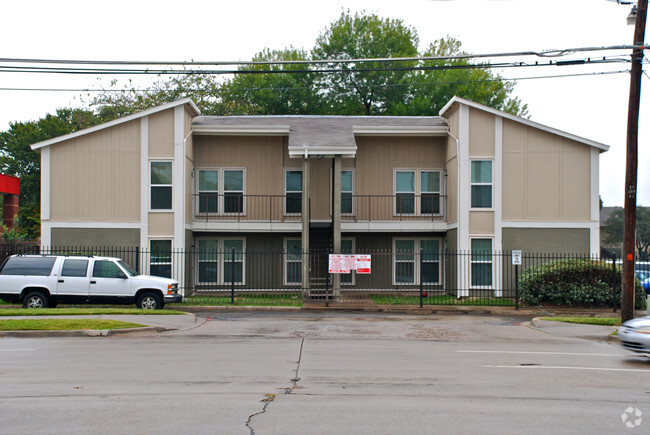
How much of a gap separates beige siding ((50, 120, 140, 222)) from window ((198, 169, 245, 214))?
2.78 metres

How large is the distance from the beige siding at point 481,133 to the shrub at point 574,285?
4.72 m

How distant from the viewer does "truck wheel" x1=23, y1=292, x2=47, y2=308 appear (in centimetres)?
1930

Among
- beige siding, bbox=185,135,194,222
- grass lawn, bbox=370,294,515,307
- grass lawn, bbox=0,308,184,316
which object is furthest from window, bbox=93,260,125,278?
grass lawn, bbox=370,294,515,307

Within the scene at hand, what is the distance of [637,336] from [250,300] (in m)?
13.4

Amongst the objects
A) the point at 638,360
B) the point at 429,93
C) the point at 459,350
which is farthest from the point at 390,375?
the point at 429,93

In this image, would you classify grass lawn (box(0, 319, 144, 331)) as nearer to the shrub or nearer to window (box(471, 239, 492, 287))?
window (box(471, 239, 492, 287))

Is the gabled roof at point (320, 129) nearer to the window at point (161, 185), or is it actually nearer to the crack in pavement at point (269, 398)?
the window at point (161, 185)

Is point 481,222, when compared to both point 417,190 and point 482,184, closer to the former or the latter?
point 482,184

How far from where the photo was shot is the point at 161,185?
2412cm

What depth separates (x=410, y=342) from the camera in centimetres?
1480

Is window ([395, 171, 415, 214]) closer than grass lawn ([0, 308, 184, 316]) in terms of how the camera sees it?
No

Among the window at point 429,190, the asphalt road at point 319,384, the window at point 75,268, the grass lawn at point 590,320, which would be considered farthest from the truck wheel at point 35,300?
the grass lawn at point 590,320

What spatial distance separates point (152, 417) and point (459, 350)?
7.69 metres

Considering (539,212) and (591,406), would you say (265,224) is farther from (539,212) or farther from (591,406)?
(591,406)
